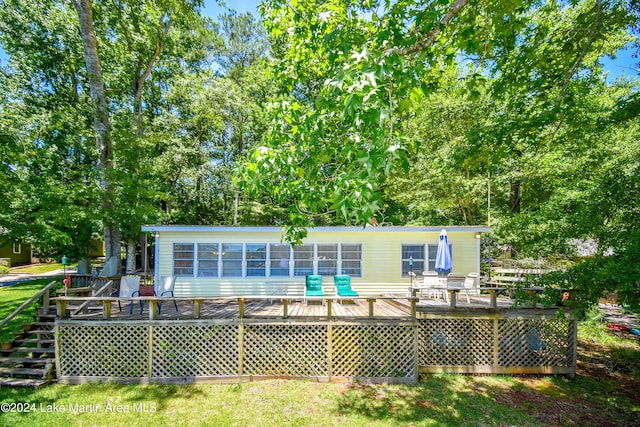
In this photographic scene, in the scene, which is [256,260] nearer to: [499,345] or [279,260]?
[279,260]

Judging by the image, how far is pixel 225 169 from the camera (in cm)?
1711

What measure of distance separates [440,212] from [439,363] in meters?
11.0

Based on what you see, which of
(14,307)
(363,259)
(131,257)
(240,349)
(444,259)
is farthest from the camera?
(131,257)

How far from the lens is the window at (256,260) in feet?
30.3

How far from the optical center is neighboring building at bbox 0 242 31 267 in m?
22.6

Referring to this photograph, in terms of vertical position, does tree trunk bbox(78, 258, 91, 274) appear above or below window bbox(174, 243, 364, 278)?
below

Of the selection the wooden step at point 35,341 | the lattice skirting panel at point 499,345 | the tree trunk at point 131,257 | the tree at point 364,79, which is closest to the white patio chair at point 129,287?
the wooden step at point 35,341

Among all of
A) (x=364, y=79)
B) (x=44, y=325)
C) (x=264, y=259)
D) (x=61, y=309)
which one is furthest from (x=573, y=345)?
(x=44, y=325)

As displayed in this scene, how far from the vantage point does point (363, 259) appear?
9.45 metres

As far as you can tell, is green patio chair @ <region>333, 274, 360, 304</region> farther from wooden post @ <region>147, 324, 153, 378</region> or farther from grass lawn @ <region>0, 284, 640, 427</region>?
wooden post @ <region>147, 324, 153, 378</region>

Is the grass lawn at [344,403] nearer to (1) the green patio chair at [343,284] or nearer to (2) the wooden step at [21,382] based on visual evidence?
(2) the wooden step at [21,382]

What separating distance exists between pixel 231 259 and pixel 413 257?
562 centimetres

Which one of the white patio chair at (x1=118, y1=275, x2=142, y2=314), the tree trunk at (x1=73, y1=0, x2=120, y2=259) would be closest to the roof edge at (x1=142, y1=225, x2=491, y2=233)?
the tree trunk at (x1=73, y1=0, x2=120, y2=259)

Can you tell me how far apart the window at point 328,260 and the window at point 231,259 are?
2.45m
